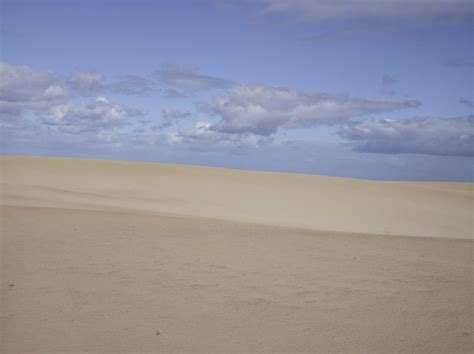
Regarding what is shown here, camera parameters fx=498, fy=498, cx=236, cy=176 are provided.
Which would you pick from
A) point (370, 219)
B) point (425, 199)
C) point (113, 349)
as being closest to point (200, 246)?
point (113, 349)

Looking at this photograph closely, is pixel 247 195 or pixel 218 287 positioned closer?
pixel 218 287

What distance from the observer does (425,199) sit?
2200 cm

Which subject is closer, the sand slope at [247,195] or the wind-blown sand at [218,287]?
the wind-blown sand at [218,287]

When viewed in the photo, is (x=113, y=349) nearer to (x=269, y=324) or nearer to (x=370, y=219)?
(x=269, y=324)

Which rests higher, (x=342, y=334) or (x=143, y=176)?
(x=143, y=176)

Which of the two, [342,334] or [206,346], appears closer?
[206,346]

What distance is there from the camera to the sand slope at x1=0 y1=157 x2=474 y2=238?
643 inches

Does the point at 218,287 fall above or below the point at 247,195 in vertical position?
below

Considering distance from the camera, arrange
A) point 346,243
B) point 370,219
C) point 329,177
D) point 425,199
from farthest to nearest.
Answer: point 329,177 → point 425,199 → point 370,219 → point 346,243

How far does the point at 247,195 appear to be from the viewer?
2136cm

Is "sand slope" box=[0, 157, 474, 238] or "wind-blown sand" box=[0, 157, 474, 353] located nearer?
"wind-blown sand" box=[0, 157, 474, 353]

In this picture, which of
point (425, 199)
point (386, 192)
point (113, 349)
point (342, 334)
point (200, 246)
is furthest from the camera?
point (386, 192)

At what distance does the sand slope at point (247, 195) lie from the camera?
1634 cm

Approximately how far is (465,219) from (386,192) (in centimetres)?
509
